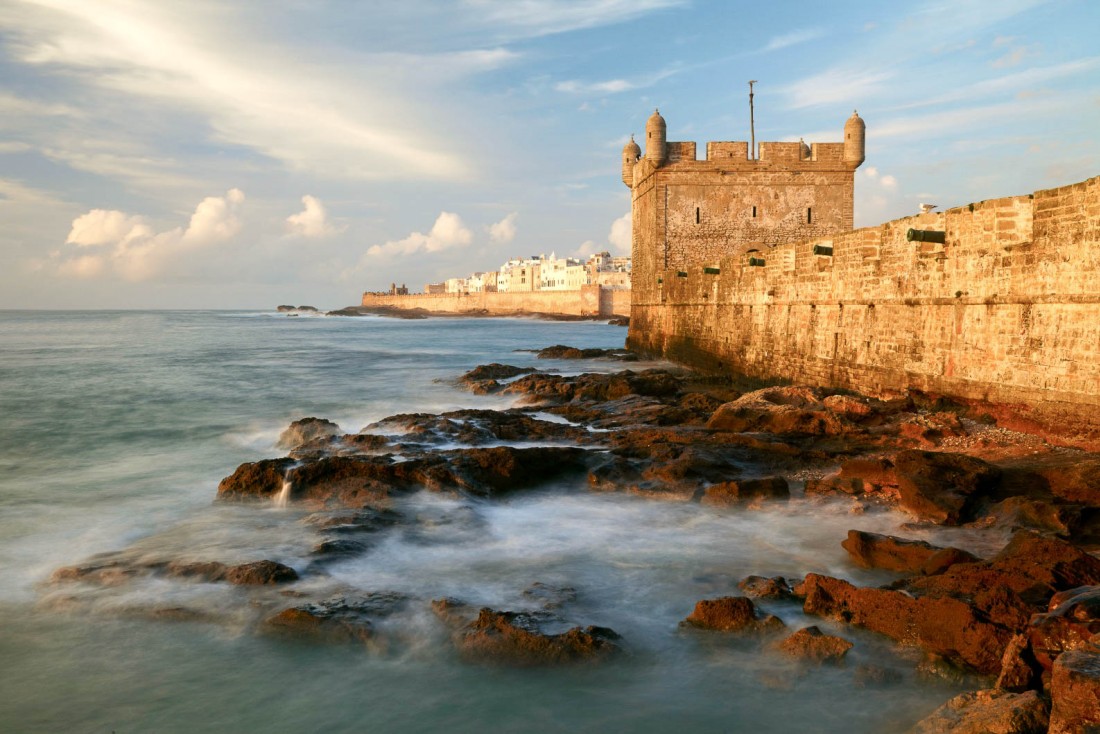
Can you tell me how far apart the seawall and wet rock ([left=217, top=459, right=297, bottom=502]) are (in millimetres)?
75822

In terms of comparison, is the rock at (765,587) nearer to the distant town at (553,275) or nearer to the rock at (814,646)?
the rock at (814,646)

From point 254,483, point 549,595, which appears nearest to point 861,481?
point 549,595

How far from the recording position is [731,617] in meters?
4.73

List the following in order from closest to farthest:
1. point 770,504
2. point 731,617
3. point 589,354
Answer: point 731,617 < point 770,504 < point 589,354

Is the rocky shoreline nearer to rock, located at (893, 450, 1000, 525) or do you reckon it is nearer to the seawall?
rock, located at (893, 450, 1000, 525)

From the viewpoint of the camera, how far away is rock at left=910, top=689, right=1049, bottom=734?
3127 mm

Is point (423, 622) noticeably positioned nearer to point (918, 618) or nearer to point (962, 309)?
point (918, 618)

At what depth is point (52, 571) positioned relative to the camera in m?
6.31

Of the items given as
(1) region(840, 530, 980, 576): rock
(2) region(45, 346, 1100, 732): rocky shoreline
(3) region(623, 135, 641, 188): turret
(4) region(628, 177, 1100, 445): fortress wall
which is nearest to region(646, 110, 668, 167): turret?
(3) region(623, 135, 641, 188): turret

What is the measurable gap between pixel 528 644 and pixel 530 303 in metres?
95.5

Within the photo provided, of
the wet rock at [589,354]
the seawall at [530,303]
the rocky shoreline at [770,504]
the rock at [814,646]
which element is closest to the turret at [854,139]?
the wet rock at [589,354]

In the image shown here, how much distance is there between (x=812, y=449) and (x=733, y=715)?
532cm

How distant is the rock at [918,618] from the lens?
158 inches

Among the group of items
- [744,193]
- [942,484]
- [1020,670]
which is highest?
[744,193]
